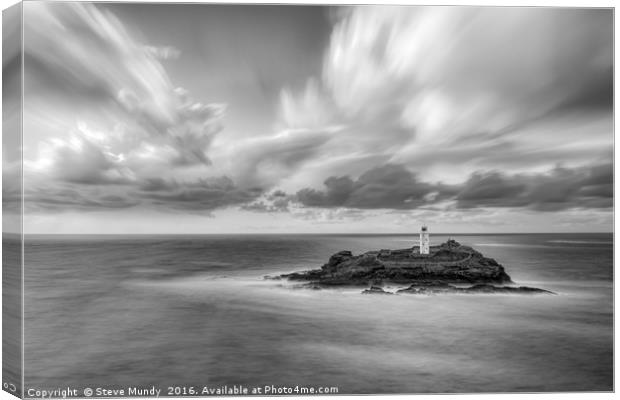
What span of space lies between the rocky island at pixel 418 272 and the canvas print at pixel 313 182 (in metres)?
0.06

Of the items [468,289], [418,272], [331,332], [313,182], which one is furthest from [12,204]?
[468,289]

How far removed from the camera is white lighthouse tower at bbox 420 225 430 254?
8727 mm

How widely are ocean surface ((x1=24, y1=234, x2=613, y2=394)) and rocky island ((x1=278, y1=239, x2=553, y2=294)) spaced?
235mm

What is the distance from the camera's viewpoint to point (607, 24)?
7504 millimetres

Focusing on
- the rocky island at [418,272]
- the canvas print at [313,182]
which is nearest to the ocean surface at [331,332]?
the canvas print at [313,182]

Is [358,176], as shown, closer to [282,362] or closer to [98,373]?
[282,362]

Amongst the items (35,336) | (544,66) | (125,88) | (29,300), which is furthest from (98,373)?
(544,66)

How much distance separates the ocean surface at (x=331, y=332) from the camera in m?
7.07

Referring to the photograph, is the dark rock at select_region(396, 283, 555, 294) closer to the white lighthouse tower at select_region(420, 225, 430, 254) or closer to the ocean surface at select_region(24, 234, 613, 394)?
the ocean surface at select_region(24, 234, 613, 394)

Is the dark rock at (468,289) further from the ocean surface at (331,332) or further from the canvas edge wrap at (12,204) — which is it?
the canvas edge wrap at (12,204)

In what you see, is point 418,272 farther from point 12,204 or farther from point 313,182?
point 12,204

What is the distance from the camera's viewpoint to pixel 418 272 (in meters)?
8.80

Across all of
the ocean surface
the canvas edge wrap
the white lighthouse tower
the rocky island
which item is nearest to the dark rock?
the rocky island

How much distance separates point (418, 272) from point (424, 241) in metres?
0.64
